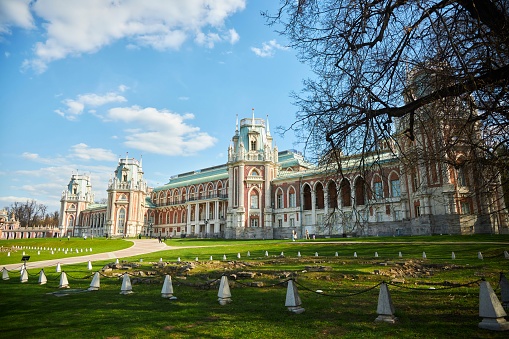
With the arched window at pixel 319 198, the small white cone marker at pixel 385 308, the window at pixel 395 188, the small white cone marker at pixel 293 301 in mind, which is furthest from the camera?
the arched window at pixel 319 198

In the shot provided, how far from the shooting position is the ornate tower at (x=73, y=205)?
4218 inches

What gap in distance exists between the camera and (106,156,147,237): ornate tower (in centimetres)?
8331

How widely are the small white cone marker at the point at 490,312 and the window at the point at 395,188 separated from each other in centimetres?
4300

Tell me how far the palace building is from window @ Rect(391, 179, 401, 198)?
0.14 meters

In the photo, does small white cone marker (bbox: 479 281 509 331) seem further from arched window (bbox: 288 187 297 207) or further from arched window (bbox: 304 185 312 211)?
arched window (bbox: 288 187 297 207)

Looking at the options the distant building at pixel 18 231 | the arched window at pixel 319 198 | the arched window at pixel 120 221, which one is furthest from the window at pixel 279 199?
the distant building at pixel 18 231

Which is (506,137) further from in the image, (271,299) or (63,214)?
(63,214)

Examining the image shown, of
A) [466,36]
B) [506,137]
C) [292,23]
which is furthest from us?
[506,137]

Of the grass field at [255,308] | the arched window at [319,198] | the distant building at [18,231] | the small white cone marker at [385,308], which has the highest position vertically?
the arched window at [319,198]

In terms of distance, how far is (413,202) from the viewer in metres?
44.1

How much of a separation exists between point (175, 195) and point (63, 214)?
1711 inches

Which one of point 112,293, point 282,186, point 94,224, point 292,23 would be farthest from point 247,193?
point 94,224

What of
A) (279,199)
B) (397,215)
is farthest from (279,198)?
(397,215)

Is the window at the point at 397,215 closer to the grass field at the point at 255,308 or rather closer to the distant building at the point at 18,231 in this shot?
the grass field at the point at 255,308
